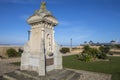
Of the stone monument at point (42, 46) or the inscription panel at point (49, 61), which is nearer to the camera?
the stone monument at point (42, 46)

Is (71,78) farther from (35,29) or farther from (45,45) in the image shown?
(35,29)

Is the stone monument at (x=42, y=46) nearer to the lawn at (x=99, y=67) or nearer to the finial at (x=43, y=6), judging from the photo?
the finial at (x=43, y=6)

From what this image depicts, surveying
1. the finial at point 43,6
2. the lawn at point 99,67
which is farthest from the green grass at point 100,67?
the finial at point 43,6

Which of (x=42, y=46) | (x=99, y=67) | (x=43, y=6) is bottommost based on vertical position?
(x=99, y=67)

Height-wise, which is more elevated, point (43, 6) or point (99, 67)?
point (43, 6)

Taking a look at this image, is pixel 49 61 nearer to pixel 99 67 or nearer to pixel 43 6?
pixel 43 6

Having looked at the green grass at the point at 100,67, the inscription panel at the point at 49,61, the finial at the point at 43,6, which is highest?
the finial at the point at 43,6

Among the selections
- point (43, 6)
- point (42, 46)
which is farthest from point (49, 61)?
point (43, 6)

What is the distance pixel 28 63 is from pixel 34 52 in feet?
2.77

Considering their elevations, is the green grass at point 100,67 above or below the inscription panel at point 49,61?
below

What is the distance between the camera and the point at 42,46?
6875mm

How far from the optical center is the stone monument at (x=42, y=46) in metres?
6.96

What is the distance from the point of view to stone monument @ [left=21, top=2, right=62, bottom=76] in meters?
6.96

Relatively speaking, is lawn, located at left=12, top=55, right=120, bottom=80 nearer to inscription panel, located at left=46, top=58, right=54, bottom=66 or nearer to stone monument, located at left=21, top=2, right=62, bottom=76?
inscription panel, located at left=46, top=58, right=54, bottom=66
